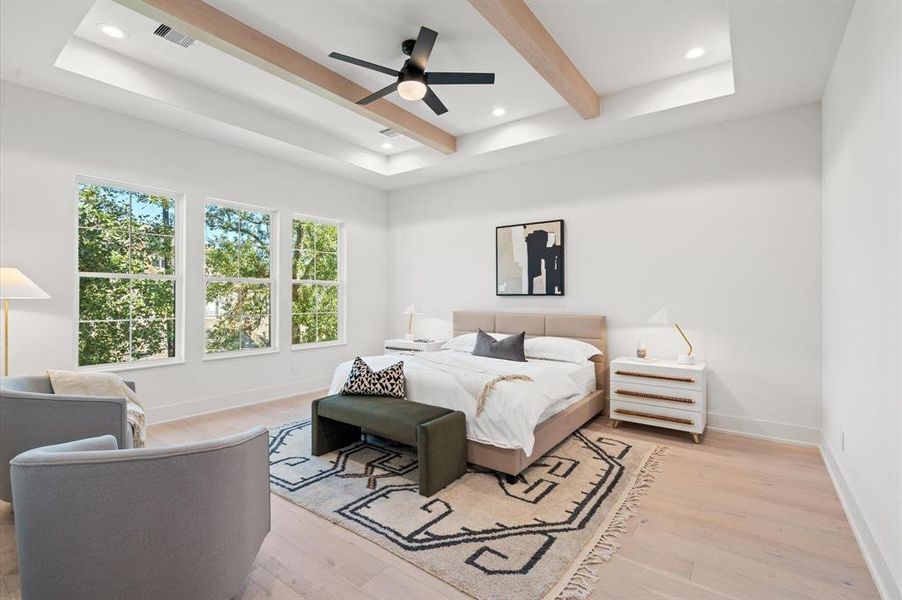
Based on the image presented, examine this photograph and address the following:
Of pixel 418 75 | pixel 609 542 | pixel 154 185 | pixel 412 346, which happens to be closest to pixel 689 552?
pixel 609 542

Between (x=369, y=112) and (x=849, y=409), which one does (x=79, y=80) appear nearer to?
(x=369, y=112)

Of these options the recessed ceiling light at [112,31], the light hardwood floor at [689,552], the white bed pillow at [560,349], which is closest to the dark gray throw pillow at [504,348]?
the white bed pillow at [560,349]

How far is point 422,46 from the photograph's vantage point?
2.82 m

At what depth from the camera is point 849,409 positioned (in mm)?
2555

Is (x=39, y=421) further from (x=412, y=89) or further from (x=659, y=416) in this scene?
(x=659, y=416)

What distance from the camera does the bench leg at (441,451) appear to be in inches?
105

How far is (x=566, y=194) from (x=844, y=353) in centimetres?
294

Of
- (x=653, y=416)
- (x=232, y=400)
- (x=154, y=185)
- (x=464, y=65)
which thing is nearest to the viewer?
(x=464, y=65)

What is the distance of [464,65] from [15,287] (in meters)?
3.69

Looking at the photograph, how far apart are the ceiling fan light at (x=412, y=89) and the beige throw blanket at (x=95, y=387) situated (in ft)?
8.68

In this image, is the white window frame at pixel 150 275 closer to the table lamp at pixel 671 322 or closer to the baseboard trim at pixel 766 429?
the table lamp at pixel 671 322

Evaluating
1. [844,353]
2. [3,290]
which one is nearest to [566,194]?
[844,353]

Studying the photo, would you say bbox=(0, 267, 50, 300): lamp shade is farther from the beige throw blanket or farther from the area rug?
the area rug

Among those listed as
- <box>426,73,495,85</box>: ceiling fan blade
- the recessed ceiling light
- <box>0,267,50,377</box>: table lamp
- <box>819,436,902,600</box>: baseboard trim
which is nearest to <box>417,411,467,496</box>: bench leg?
<box>819,436,902,600</box>: baseboard trim
